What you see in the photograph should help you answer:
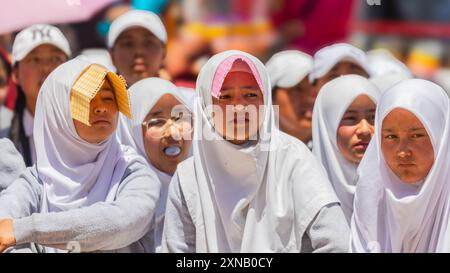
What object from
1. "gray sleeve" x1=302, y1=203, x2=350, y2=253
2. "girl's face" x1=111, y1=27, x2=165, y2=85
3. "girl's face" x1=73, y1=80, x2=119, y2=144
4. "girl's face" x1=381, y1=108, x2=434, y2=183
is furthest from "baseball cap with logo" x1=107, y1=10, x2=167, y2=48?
"gray sleeve" x1=302, y1=203, x2=350, y2=253

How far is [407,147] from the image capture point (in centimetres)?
405

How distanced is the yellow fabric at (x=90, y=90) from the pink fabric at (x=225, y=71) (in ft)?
1.04

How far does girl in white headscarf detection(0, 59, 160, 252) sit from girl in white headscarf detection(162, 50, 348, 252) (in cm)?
14

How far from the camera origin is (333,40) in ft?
26.4

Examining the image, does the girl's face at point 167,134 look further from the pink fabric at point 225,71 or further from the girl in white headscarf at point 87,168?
the pink fabric at point 225,71

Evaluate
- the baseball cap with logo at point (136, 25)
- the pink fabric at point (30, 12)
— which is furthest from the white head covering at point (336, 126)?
the pink fabric at point (30, 12)

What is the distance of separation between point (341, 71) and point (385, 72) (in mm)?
459

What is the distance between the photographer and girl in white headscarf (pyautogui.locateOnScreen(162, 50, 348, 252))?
13.2 feet

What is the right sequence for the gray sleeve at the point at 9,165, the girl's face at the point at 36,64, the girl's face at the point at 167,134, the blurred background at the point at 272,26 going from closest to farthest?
the gray sleeve at the point at 9,165 < the girl's face at the point at 167,134 < the girl's face at the point at 36,64 < the blurred background at the point at 272,26

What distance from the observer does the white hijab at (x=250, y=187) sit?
4012mm

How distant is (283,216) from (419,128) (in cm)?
56

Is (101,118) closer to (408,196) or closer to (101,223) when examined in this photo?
(101,223)

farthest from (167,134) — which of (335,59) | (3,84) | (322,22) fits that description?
(322,22)
